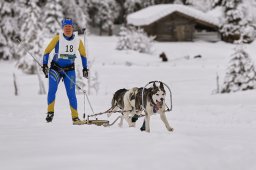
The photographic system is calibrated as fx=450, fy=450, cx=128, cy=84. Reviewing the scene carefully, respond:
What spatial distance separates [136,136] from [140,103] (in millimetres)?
1412

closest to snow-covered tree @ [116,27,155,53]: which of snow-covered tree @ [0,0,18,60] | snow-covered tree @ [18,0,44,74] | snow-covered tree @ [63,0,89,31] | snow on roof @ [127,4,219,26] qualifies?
snow on roof @ [127,4,219,26]

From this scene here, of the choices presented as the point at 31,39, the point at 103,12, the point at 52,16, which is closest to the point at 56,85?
the point at 31,39

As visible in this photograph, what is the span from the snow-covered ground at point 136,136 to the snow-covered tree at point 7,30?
12.0 m

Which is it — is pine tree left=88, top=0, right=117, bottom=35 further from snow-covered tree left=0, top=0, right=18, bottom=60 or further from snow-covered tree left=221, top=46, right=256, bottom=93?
snow-covered tree left=221, top=46, right=256, bottom=93

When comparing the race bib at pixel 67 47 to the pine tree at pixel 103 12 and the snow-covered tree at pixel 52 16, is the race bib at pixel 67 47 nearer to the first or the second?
the snow-covered tree at pixel 52 16

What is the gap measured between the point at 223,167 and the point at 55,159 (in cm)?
192

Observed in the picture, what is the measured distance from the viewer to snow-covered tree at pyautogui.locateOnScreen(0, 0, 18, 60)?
35250 millimetres

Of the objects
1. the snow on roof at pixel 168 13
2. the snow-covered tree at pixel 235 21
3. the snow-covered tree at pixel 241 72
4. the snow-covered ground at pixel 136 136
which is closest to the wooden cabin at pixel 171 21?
the snow on roof at pixel 168 13

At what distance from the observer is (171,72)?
1076 inches

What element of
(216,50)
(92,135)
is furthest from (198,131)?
(216,50)

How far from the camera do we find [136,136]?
634 cm

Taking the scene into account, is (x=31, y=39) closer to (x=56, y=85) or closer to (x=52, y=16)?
(x=52, y=16)

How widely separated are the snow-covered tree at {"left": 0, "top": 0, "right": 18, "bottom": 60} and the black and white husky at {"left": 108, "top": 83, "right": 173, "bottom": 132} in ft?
92.5

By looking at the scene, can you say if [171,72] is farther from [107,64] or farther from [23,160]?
[23,160]
